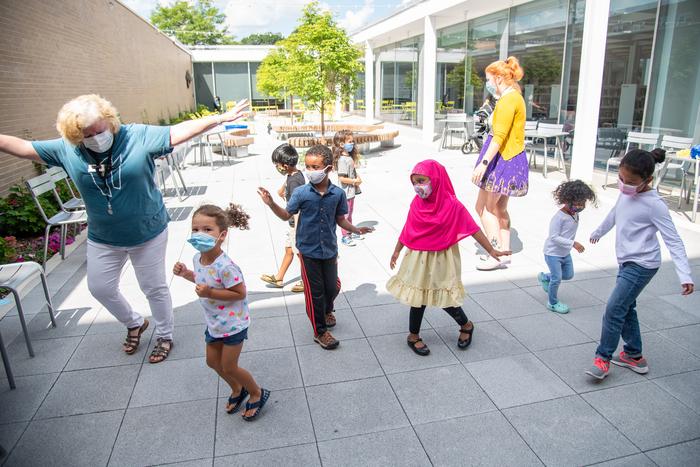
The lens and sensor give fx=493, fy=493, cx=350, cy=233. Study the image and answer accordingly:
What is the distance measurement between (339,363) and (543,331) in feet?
5.61

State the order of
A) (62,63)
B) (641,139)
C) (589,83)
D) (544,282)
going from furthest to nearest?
(62,63) < (641,139) < (589,83) < (544,282)

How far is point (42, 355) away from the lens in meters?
3.75

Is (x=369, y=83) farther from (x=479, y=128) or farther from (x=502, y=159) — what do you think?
(x=502, y=159)

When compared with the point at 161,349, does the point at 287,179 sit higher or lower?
higher

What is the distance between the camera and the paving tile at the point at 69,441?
2691 mm

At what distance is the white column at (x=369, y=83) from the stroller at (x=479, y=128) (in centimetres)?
1083

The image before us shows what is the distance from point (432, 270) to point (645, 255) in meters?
1.34

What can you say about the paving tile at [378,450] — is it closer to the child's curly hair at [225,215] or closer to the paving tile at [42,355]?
the child's curly hair at [225,215]

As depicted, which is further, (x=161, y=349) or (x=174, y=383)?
(x=161, y=349)

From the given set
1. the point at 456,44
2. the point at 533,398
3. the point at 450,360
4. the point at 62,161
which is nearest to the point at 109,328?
the point at 62,161

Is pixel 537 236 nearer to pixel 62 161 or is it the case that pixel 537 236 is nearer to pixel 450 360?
pixel 450 360

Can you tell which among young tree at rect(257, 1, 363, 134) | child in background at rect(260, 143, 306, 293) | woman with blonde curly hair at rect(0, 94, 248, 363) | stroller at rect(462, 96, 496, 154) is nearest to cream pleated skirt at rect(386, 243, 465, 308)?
child in background at rect(260, 143, 306, 293)

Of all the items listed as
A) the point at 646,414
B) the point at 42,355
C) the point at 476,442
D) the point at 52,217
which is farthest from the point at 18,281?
the point at 646,414

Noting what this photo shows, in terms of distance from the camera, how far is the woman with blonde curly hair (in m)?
3.07
